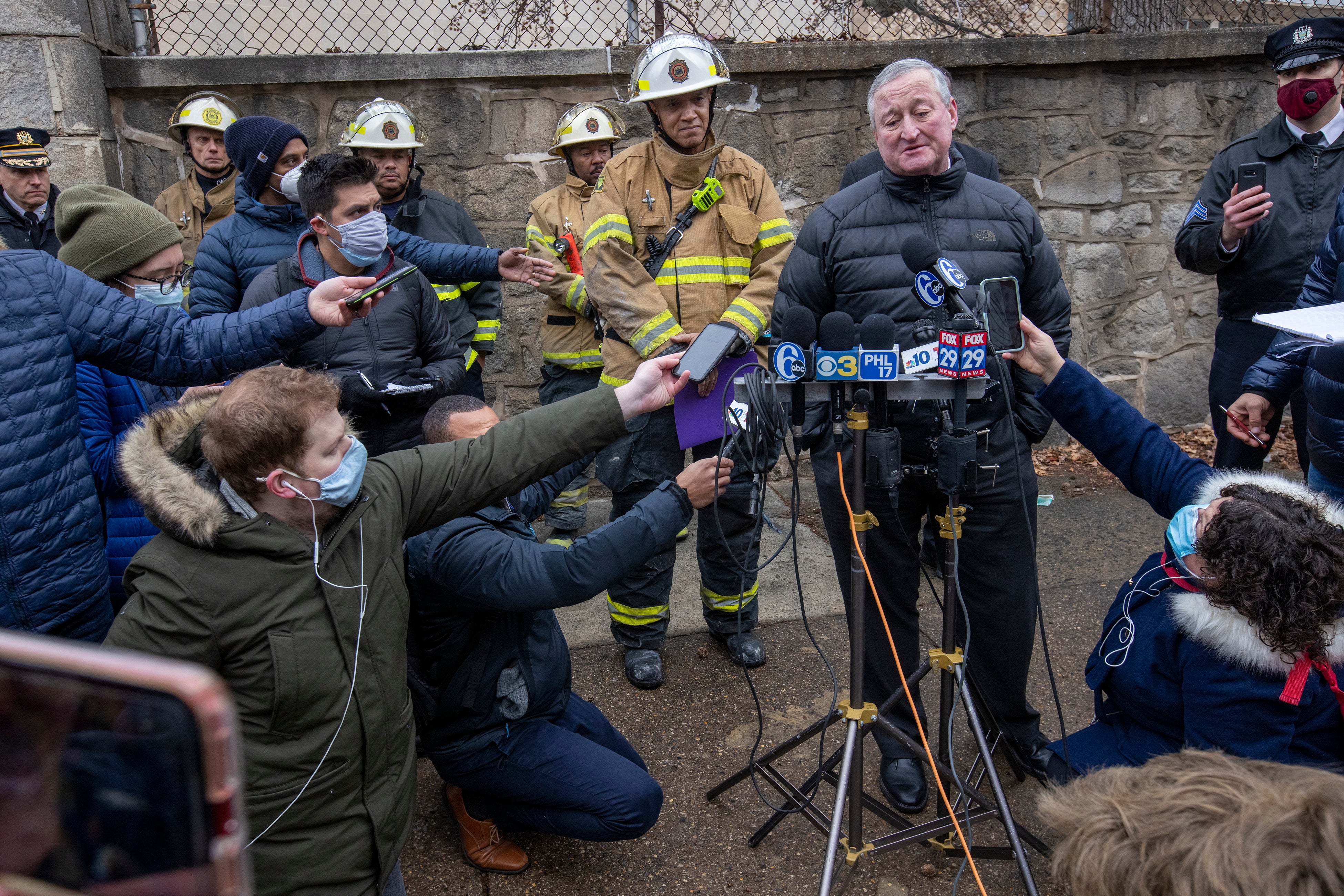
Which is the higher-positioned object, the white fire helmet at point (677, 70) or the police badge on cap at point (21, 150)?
the white fire helmet at point (677, 70)

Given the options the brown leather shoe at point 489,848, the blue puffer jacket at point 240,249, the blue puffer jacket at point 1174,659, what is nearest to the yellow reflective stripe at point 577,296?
the blue puffer jacket at point 240,249

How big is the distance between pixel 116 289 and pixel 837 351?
2.09m

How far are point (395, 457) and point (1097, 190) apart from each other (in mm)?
5311

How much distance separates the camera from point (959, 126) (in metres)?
5.88

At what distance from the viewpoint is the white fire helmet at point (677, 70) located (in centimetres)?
367

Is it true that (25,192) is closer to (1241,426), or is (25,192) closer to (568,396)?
(568,396)

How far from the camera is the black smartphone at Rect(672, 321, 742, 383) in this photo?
2.43 metres

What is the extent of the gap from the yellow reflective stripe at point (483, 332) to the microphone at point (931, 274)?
9.91 feet

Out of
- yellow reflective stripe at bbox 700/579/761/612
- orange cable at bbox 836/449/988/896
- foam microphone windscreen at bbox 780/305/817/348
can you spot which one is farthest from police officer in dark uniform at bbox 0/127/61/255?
orange cable at bbox 836/449/988/896

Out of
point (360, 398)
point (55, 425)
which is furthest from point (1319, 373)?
point (55, 425)

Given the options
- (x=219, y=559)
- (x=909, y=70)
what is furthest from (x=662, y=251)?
(x=219, y=559)

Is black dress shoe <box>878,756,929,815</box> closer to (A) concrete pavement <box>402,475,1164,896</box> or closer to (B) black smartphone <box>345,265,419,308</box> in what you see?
(A) concrete pavement <box>402,475,1164,896</box>

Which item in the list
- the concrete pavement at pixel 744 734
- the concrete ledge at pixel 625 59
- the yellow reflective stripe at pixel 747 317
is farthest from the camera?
the concrete ledge at pixel 625 59

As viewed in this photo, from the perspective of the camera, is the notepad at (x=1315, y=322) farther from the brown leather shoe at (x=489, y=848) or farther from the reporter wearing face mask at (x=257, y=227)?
the reporter wearing face mask at (x=257, y=227)
